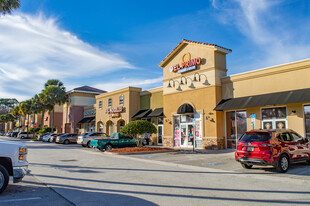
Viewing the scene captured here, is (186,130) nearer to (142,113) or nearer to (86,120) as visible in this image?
(142,113)

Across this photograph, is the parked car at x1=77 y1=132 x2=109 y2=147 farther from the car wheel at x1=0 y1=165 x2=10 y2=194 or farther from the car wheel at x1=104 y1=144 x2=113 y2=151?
the car wheel at x1=0 y1=165 x2=10 y2=194

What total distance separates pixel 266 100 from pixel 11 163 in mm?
15246

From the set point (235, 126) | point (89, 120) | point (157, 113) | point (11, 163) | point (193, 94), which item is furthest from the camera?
point (89, 120)

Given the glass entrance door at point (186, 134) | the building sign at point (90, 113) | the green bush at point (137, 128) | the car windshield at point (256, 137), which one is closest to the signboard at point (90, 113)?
the building sign at point (90, 113)

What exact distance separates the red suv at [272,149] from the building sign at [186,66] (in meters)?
12.3

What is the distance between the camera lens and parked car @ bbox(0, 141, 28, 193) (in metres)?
6.55

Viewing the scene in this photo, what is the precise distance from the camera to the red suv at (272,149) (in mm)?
9719

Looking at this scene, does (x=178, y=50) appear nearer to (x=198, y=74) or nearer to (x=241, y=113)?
(x=198, y=74)

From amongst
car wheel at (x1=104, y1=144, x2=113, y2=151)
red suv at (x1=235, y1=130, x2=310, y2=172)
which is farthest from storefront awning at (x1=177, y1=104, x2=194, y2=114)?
Answer: red suv at (x1=235, y1=130, x2=310, y2=172)

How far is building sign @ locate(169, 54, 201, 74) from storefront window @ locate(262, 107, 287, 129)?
7.25 meters

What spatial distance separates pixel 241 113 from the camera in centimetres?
1927

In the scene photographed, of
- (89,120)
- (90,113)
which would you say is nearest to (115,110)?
(89,120)

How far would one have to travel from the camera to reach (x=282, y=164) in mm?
9938

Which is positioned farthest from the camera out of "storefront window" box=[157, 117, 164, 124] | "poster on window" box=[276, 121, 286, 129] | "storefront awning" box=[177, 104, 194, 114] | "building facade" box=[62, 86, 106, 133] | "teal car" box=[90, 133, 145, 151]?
"building facade" box=[62, 86, 106, 133]
